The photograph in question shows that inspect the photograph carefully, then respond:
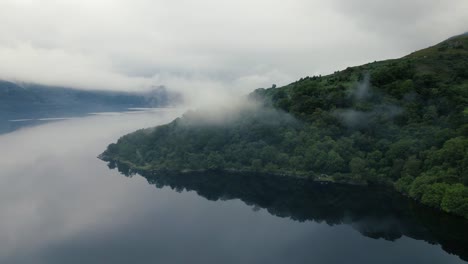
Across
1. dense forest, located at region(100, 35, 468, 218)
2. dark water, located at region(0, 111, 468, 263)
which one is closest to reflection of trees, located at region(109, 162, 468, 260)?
dark water, located at region(0, 111, 468, 263)

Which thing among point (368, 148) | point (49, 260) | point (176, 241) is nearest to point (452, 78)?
point (368, 148)

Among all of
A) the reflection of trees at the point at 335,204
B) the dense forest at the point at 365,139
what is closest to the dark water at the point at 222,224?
the reflection of trees at the point at 335,204

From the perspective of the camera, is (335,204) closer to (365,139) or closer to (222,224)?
(365,139)

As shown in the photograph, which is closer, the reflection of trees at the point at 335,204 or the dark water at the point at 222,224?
the dark water at the point at 222,224

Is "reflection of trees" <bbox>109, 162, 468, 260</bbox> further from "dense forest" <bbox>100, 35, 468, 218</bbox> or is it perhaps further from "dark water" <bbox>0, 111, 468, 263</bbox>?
"dense forest" <bbox>100, 35, 468, 218</bbox>

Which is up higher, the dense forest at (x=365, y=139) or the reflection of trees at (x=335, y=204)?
the dense forest at (x=365, y=139)

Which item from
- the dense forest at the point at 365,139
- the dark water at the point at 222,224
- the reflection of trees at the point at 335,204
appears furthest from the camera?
the dense forest at the point at 365,139

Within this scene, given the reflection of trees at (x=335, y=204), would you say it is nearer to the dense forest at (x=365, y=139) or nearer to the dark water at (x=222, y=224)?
the dark water at (x=222, y=224)

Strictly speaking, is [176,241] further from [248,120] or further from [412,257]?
[248,120]
